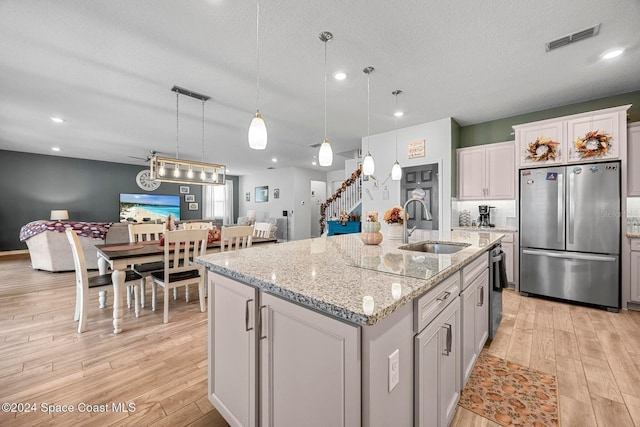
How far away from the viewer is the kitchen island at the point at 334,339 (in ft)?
2.77

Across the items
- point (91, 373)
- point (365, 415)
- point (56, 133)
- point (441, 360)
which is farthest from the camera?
point (56, 133)

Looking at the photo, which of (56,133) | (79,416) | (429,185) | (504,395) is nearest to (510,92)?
(429,185)

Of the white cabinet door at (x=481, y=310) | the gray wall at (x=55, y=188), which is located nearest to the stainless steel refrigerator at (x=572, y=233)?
the white cabinet door at (x=481, y=310)

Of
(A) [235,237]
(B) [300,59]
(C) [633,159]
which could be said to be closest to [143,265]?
(A) [235,237]

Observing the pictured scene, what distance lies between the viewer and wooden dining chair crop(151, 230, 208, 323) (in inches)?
107

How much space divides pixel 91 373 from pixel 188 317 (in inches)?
40.4

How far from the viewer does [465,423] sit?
4.98 ft

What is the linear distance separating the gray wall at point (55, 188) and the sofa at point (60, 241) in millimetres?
3014

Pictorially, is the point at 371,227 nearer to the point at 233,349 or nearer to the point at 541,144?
the point at 233,349

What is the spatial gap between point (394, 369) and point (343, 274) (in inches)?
17.0

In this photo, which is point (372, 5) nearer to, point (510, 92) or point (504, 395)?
point (510, 92)

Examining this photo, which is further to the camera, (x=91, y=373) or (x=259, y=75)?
(x=259, y=75)

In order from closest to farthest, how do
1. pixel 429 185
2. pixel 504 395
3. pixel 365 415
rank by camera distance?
pixel 365 415
pixel 504 395
pixel 429 185

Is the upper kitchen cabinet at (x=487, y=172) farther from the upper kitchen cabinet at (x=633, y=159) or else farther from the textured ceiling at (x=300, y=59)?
the upper kitchen cabinet at (x=633, y=159)
